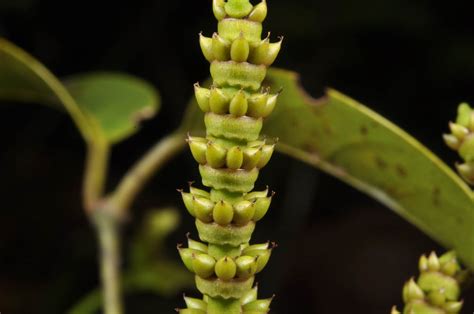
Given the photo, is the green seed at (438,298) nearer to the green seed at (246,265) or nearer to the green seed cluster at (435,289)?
the green seed cluster at (435,289)

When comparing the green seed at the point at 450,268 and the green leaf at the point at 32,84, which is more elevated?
the green leaf at the point at 32,84

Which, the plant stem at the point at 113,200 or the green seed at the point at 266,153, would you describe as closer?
the green seed at the point at 266,153

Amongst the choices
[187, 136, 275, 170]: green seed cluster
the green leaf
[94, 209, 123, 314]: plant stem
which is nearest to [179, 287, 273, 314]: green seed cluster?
[187, 136, 275, 170]: green seed cluster

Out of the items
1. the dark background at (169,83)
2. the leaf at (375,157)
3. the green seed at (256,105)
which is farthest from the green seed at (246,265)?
the dark background at (169,83)

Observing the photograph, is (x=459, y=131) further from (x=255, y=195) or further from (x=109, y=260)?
(x=109, y=260)

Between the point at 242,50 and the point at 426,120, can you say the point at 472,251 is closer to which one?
the point at 242,50

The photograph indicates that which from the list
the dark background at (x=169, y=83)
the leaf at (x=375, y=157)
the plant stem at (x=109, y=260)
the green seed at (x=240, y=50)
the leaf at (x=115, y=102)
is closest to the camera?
the green seed at (x=240, y=50)

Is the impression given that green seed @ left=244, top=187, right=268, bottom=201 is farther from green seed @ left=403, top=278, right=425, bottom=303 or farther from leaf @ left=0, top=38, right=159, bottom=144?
leaf @ left=0, top=38, right=159, bottom=144
